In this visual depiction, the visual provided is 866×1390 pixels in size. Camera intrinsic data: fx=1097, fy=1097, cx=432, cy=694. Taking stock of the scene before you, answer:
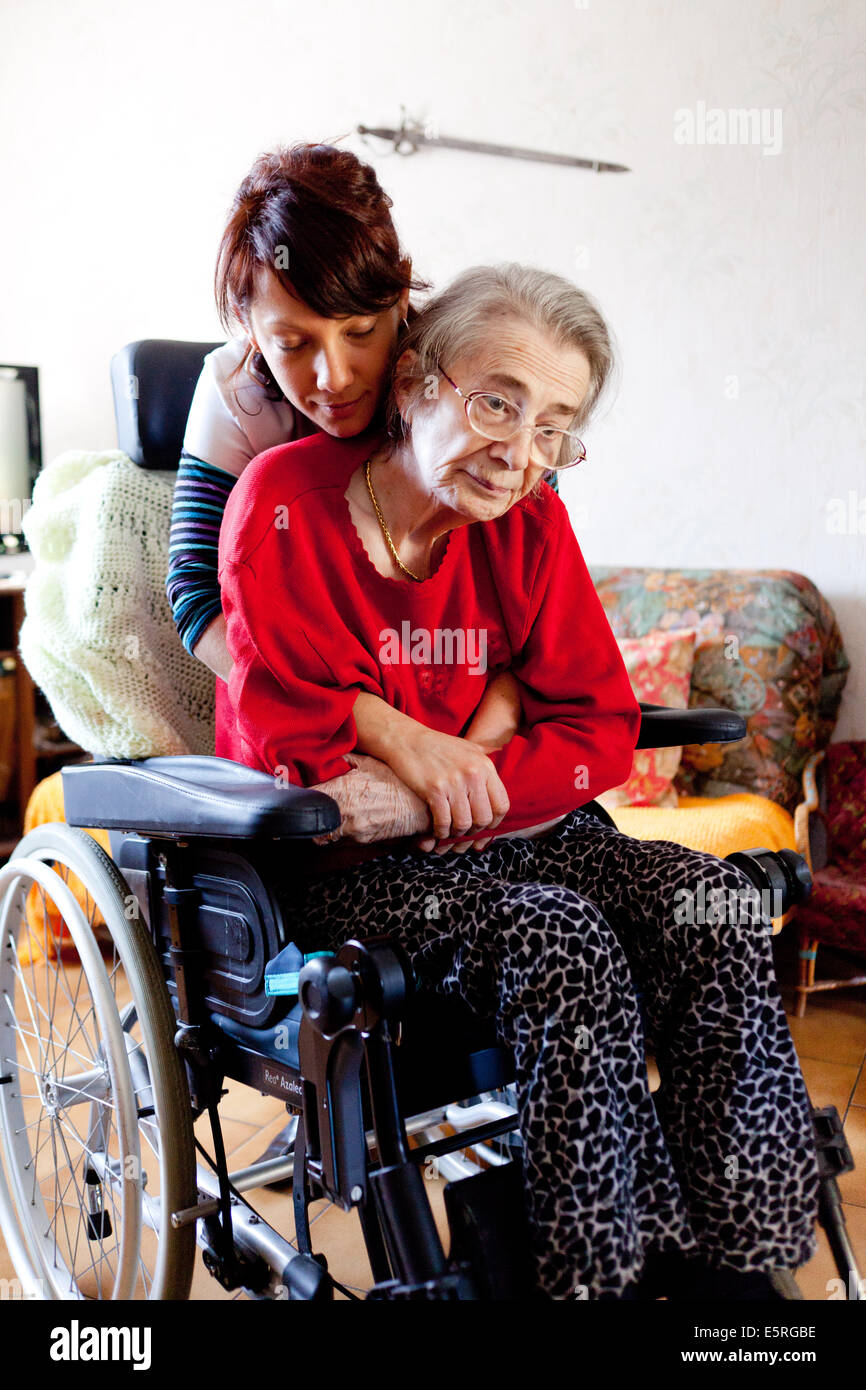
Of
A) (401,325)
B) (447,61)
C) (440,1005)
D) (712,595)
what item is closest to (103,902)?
(440,1005)

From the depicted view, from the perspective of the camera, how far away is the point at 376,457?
129cm

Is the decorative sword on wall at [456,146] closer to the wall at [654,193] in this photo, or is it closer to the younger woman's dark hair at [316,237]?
the wall at [654,193]

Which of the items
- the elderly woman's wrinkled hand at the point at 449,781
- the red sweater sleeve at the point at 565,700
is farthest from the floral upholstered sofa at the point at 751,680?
the elderly woman's wrinkled hand at the point at 449,781

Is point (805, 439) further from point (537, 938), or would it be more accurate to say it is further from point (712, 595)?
point (537, 938)

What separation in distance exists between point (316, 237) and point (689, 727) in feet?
2.35

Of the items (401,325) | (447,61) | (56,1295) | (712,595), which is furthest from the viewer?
(447,61)

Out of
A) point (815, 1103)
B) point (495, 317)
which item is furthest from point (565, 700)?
point (815, 1103)

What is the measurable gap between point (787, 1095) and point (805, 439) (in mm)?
1995

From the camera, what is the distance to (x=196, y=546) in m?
1.31

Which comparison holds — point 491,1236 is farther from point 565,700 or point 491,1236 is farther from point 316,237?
point 316,237

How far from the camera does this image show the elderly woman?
0.96 meters

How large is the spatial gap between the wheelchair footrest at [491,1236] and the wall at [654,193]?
6.77 feet
